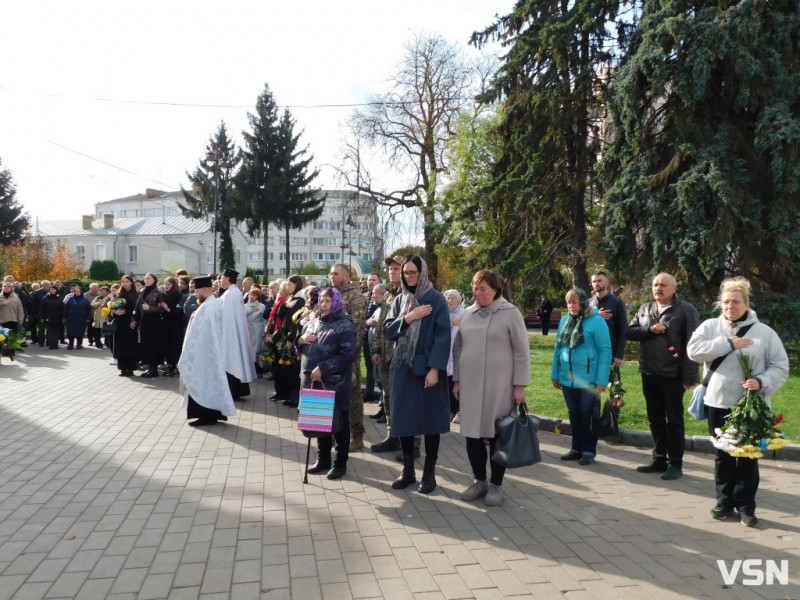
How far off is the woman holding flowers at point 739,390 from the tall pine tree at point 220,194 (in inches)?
1838

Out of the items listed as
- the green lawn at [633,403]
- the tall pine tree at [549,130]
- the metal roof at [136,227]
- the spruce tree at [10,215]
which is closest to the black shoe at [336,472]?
the green lawn at [633,403]

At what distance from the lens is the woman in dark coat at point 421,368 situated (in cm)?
555

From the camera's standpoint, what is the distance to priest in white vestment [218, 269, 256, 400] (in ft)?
29.2

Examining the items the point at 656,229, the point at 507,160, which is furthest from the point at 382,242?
the point at 656,229

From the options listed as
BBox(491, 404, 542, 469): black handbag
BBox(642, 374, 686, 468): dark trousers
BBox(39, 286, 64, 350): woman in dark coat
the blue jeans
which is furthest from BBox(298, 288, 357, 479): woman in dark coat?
BBox(39, 286, 64, 350): woman in dark coat

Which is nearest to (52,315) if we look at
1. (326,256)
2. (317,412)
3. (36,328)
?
(36,328)

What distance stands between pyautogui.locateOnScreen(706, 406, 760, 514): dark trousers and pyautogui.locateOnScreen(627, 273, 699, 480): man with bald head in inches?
38.0

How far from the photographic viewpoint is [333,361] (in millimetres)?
6031

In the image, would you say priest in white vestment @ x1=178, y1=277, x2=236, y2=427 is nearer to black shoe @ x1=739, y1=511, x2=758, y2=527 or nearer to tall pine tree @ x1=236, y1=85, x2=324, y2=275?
black shoe @ x1=739, y1=511, x2=758, y2=527

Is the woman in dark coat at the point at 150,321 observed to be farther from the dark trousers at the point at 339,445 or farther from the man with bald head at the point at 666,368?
the man with bald head at the point at 666,368

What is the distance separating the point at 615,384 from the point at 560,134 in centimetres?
1429

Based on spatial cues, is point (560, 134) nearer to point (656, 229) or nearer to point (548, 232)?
point (548, 232)

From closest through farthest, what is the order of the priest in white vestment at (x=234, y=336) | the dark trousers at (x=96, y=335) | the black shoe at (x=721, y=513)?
the black shoe at (x=721, y=513)
the priest in white vestment at (x=234, y=336)
the dark trousers at (x=96, y=335)

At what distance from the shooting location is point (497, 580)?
3865 mm
